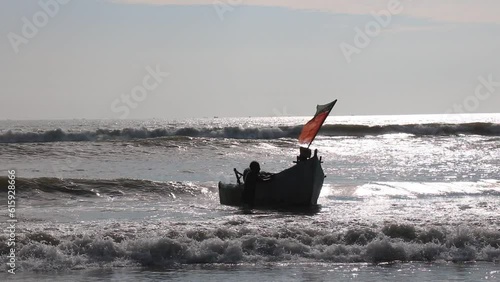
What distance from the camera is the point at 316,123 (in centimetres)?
1973

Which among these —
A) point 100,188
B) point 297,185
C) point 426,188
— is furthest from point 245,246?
point 426,188

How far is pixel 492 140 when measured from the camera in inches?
1975

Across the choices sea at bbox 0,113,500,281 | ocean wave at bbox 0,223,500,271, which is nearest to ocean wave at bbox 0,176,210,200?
sea at bbox 0,113,500,281

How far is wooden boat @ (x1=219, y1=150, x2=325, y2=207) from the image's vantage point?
2014 centimetres

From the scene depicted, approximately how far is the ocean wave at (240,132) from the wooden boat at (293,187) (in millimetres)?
29688

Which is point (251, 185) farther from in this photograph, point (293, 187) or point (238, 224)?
point (238, 224)

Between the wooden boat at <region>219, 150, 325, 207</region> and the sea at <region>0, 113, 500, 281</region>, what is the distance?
0.68 metres

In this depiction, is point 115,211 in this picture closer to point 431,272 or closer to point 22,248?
point 22,248

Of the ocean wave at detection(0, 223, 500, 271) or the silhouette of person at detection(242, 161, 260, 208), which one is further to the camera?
the silhouette of person at detection(242, 161, 260, 208)

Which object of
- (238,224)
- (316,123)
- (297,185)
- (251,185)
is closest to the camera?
(238,224)

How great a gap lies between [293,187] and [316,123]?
1911 mm

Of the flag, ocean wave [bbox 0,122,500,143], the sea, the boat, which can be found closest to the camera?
the sea

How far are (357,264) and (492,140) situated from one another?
39972 millimetres

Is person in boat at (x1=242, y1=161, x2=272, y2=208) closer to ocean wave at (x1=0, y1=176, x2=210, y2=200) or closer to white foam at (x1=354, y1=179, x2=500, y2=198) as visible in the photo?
ocean wave at (x1=0, y1=176, x2=210, y2=200)
